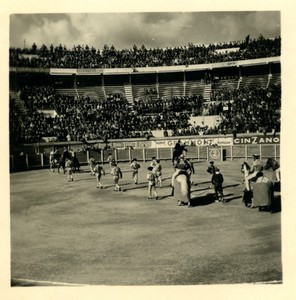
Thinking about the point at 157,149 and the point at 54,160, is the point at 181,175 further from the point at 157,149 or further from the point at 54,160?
the point at 54,160

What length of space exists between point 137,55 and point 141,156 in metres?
2.37

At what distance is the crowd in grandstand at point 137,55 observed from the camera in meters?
8.23

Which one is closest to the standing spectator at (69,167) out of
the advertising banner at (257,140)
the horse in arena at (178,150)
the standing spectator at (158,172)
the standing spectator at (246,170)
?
the standing spectator at (158,172)

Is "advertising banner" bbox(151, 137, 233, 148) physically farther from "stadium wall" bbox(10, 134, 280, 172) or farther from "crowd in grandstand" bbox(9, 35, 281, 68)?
"crowd in grandstand" bbox(9, 35, 281, 68)

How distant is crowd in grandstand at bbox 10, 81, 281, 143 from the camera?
9.16m

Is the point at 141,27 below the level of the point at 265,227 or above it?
above

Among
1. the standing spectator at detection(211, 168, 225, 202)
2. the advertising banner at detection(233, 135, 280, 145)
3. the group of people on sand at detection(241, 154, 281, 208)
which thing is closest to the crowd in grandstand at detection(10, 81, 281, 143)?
the advertising banner at detection(233, 135, 280, 145)

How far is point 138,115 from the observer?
11.2m
